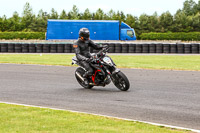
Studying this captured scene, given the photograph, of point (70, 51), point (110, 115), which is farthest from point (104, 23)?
point (110, 115)

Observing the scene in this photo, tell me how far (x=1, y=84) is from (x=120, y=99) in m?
4.89

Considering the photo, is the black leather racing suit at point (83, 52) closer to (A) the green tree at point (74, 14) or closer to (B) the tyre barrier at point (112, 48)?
(B) the tyre barrier at point (112, 48)

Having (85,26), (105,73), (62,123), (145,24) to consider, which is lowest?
(62,123)

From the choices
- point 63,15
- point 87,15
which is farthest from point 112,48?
point 63,15

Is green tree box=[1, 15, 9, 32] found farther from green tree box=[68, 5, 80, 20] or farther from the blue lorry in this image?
the blue lorry

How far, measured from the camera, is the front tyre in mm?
11180

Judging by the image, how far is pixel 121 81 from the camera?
1127cm

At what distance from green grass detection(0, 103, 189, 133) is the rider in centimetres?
385

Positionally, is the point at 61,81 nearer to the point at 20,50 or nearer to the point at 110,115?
the point at 110,115

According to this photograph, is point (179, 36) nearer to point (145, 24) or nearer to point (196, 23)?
point (145, 24)

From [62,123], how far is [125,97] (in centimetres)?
364

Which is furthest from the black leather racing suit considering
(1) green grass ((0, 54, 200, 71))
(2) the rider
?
(1) green grass ((0, 54, 200, 71))

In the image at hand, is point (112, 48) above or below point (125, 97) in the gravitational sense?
above

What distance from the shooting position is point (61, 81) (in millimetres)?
14102
